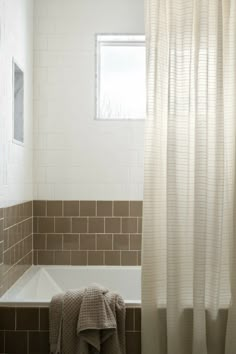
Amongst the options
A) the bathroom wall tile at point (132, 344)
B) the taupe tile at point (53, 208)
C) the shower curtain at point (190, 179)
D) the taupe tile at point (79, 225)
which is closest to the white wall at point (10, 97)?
the taupe tile at point (53, 208)

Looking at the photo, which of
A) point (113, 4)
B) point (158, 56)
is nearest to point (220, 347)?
point (158, 56)

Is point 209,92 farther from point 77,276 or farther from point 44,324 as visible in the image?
point 77,276

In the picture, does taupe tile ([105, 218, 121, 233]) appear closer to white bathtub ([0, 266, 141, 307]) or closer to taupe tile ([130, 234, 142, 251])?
taupe tile ([130, 234, 142, 251])

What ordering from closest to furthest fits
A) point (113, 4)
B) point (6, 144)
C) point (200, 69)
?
point (200, 69)
point (6, 144)
point (113, 4)

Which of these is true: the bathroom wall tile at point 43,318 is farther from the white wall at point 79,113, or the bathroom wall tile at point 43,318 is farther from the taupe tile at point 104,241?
the white wall at point 79,113

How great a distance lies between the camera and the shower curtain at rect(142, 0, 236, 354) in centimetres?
237

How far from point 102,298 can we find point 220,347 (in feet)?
2.25

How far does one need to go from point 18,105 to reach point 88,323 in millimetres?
1524

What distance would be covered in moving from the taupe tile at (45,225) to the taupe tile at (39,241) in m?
0.04

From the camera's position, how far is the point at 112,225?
359 cm

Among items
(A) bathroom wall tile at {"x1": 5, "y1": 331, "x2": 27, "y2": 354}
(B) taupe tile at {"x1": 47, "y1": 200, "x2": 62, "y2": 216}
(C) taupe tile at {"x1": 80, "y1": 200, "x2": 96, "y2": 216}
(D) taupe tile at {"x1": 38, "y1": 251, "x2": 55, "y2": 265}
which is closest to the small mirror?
(B) taupe tile at {"x1": 47, "y1": 200, "x2": 62, "y2": 216}

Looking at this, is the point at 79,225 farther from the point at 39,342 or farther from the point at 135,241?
the point at 39,342

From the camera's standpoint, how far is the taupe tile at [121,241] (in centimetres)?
359

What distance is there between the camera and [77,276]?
357 centimetres
